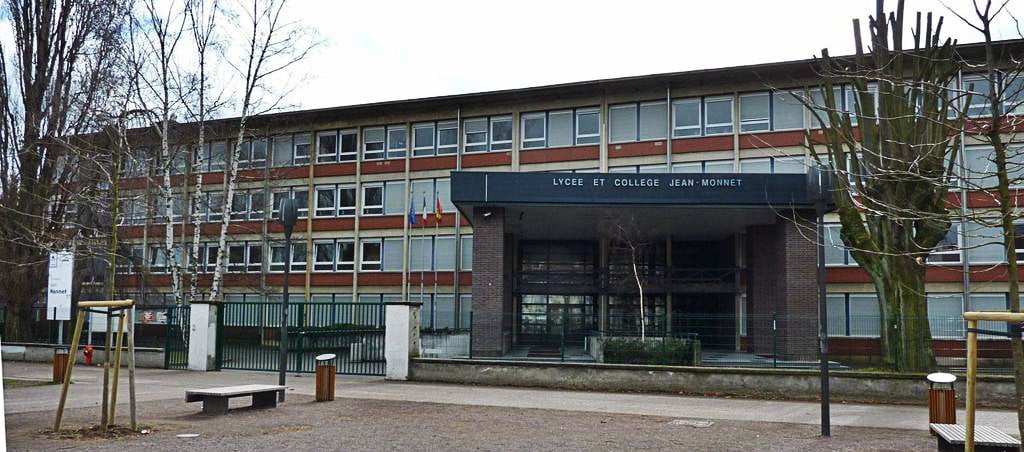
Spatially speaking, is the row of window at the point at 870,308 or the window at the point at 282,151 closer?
the row of window at the point at 870,308

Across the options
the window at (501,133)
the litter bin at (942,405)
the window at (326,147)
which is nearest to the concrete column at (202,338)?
the litter bin at (942,405)

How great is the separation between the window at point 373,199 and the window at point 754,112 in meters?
18.0

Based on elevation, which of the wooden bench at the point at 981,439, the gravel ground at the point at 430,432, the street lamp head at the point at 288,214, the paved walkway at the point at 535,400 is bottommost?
the paved walkway at the point at 535,400

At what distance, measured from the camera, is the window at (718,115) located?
36.6 m

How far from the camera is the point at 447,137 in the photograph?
41.8 meters

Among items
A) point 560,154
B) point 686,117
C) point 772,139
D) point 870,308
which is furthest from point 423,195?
point 870,308

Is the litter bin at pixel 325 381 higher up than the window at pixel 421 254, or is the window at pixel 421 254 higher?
the window at pixel 421 254

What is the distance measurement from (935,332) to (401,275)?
24.1m

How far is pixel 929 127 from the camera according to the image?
716 inches

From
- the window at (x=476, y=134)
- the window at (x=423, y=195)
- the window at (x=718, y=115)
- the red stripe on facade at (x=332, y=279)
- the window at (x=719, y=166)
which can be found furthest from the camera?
the red stripe on facade at (x=332, y=279)

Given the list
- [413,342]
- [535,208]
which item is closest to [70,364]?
[413,342]

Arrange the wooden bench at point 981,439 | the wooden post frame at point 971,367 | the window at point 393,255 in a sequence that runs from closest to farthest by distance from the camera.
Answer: the wooden post frame at point 971,367 → the wooden bench at point 981,439 → the window at point 393,255

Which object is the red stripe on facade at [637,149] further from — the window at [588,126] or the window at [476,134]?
the window at [476,134]

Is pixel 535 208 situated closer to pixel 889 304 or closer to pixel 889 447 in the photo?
pixel 889 304
